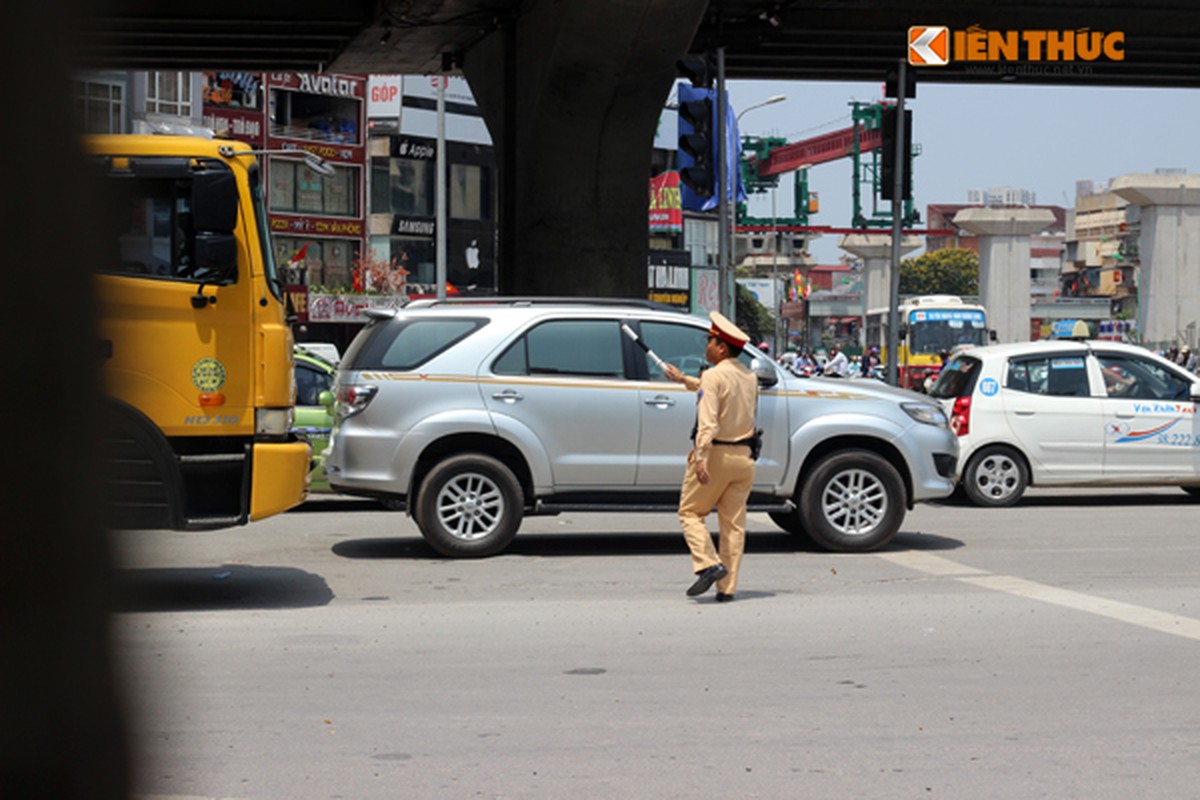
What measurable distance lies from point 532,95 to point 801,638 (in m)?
11.3

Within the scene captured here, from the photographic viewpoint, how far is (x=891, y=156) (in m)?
21.6

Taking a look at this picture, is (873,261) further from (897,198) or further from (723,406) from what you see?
(723,406)

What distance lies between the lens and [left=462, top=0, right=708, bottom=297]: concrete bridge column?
17.5 metres

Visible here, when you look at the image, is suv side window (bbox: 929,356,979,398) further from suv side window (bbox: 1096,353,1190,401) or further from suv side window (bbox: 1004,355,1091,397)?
suv side window (bbox: 1096,353,1190,401)

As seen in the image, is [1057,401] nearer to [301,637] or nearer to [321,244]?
[301,637]

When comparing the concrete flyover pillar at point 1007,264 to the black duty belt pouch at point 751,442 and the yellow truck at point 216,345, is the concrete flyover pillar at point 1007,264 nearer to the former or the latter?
the black duty belt pouch at point 751,442

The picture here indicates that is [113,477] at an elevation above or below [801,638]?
above

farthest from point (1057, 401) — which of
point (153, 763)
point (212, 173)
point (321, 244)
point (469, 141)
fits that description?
point (469, 141)

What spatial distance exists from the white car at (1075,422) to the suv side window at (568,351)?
556 centimetres

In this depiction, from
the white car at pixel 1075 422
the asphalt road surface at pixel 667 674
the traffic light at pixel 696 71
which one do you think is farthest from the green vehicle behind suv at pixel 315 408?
the white car at pixel 1075 422

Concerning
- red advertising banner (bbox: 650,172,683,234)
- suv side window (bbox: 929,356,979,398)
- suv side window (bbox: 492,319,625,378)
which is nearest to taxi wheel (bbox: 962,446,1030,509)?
suv side window (bbox: 929,356,979,398)

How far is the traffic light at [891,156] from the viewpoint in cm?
2070

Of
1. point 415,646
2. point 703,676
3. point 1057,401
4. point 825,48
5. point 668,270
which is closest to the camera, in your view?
point 703,676

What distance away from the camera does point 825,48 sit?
2212 cm
